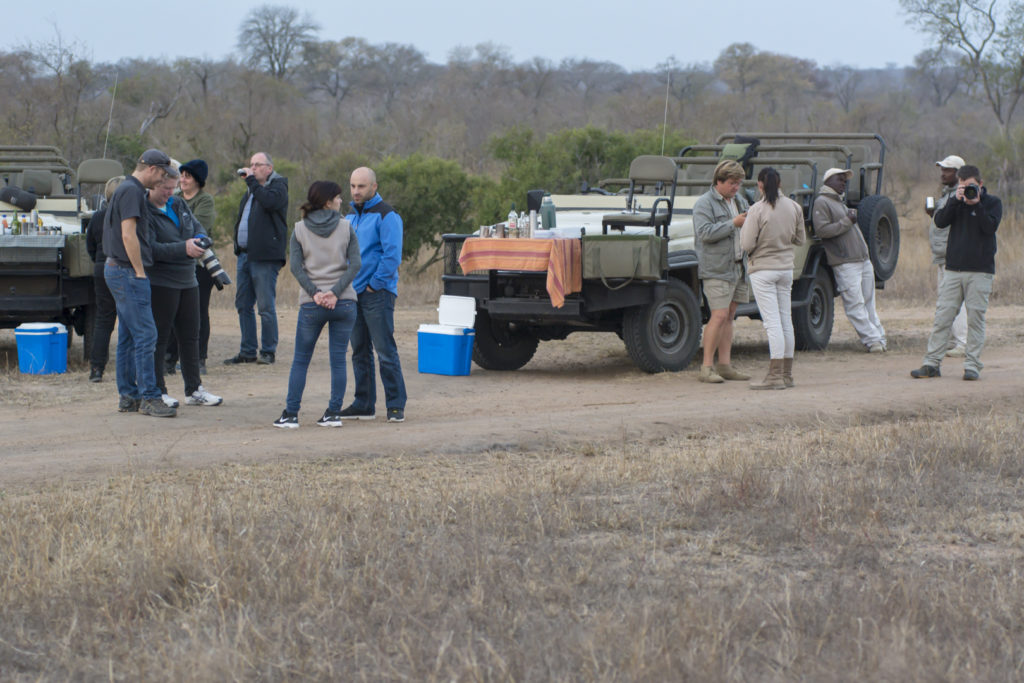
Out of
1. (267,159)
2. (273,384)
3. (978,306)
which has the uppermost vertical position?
(267,159)

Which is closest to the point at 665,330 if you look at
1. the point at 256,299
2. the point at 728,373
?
the point at 728,373

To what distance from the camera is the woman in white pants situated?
9664 mm

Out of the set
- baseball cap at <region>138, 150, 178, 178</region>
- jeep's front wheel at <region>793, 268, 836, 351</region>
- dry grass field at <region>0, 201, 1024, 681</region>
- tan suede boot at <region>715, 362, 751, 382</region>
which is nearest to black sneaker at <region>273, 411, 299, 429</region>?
dry grass field at <region>0, 201, 1024, 681</region>

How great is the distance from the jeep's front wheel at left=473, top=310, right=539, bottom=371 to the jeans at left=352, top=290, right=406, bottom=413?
8.55 ft

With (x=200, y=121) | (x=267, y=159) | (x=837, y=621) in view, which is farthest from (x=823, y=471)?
(x=200, y=121)

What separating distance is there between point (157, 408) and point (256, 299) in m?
3.28

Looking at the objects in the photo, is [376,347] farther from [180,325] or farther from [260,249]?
[260,249]

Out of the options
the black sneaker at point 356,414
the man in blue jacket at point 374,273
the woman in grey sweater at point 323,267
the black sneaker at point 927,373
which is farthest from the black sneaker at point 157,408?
the black sneaker at point 927,373

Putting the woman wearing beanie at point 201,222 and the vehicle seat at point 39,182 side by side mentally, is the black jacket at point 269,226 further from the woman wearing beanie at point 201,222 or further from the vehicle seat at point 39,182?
Result: the vehicle seat at point 39,182

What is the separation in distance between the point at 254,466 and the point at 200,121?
102 feet

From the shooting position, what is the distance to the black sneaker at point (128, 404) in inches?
334

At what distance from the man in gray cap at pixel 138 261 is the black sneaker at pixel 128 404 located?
0.50ft

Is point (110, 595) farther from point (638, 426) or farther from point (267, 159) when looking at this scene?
point (267, 159)

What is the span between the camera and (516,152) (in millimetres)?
21438
